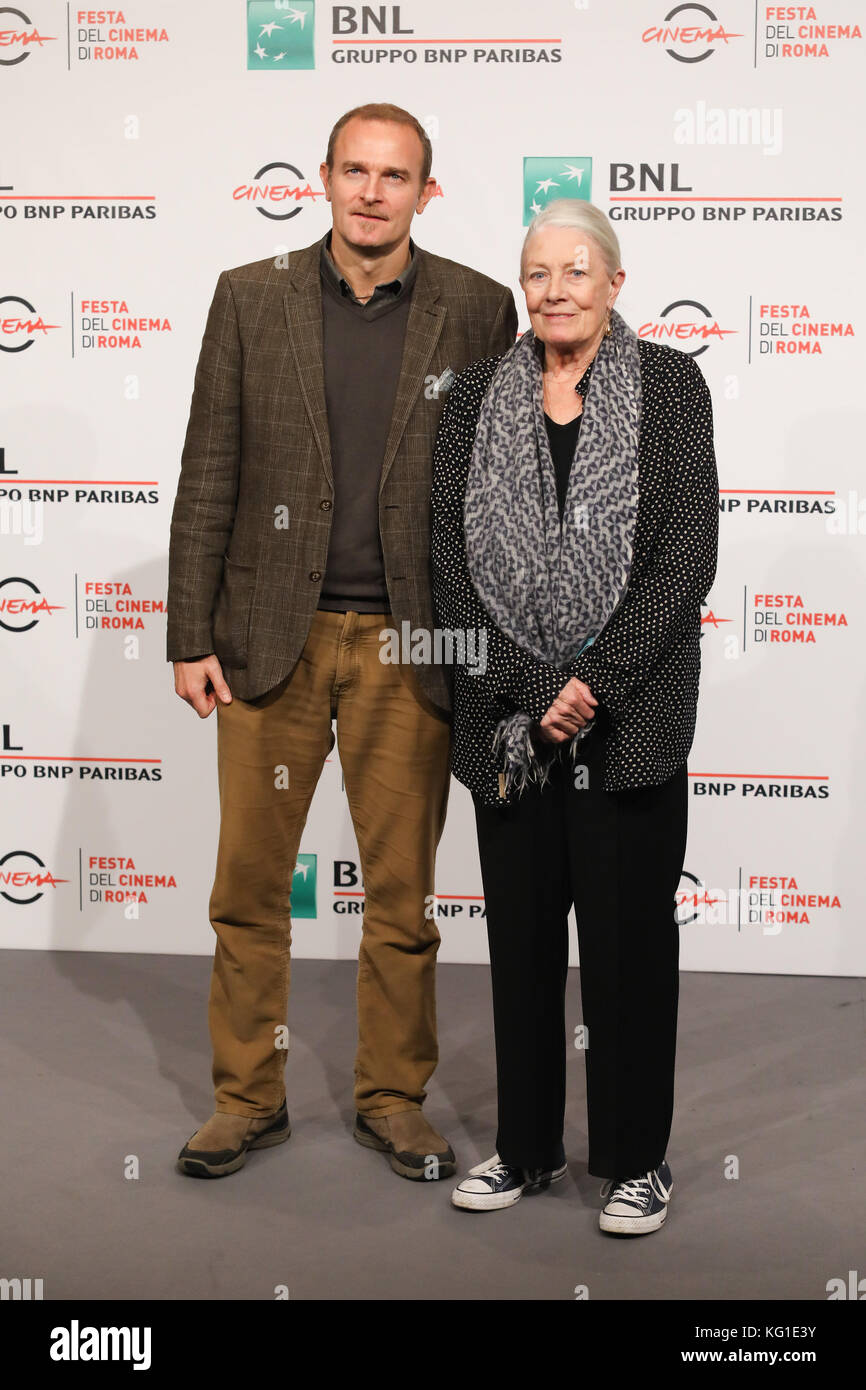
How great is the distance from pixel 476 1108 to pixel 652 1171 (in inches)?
22.7

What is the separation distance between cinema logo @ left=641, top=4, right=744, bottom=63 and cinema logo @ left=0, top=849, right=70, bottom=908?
2.85 m

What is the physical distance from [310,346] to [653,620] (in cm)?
82

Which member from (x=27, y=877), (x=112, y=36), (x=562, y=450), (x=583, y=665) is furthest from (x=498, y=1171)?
(x=112, y=36)

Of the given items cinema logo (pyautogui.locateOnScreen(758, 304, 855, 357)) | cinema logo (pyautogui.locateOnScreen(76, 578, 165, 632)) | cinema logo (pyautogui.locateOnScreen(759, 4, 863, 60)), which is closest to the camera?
cinema logo (pyautogui.locateOnScreen(759, 4, 863, 60))

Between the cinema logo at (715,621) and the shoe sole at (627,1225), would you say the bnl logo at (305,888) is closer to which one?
the cinema logo at (715,621)

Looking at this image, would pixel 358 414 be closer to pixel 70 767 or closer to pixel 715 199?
pixel 715 199

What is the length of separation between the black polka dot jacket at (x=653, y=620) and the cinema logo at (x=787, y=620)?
1494mm

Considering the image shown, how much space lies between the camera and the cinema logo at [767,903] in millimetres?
3975

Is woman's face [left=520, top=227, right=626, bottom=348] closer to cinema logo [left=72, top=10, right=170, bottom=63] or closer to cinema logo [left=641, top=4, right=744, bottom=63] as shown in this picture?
cinema logo [left=641, top=4, right=744, bottom=63]

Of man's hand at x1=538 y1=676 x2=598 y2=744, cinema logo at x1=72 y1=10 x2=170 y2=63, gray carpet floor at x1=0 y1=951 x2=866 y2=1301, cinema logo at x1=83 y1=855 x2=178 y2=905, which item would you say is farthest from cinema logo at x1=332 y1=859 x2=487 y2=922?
cinema logo at x1=72 y1=10 x2=170 y2=63

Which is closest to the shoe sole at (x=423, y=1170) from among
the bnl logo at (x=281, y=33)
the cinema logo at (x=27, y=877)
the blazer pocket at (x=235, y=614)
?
the blazer pocket at (x=235, y=614)

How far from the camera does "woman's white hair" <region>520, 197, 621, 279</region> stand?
7.61 feet

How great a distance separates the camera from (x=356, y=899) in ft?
13.5

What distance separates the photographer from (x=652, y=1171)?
2557 millimetres
